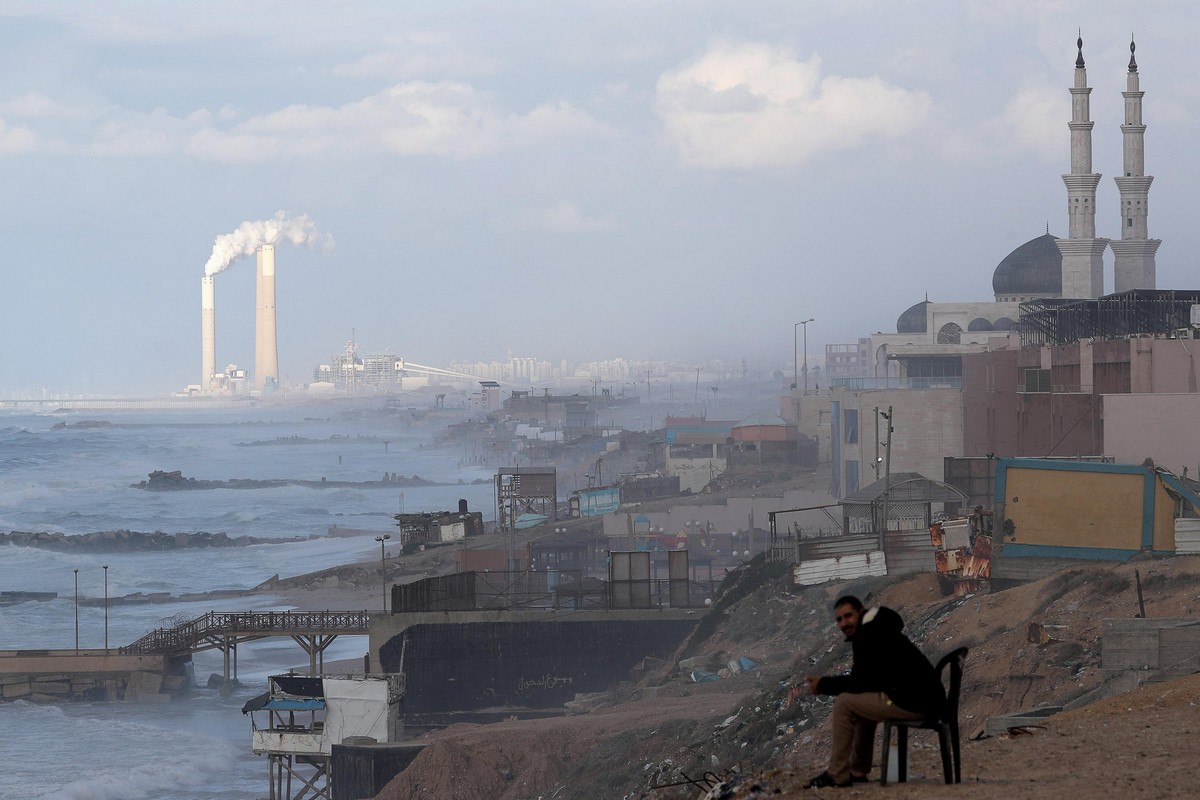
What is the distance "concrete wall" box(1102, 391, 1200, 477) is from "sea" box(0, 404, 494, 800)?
606 inches

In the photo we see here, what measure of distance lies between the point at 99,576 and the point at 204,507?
34.5 metres

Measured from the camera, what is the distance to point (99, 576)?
5219 centimetres

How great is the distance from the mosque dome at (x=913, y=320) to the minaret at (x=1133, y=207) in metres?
16.3

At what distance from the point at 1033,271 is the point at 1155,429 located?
28290 millimetres

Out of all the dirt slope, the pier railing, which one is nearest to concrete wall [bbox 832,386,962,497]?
the dirt slope

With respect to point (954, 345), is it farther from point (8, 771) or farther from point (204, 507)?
point (204, 507)

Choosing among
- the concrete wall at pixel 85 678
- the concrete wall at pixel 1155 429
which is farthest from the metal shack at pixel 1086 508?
the concrete wall at pixel 85 678

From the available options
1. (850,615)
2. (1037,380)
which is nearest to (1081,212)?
(1037,380)

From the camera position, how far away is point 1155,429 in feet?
78.8

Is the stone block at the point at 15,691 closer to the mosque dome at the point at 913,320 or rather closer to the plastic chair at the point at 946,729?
the plastic chair at the point at 946,729

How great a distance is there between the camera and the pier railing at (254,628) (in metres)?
26.6

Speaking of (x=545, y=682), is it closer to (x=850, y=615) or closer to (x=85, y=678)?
(x=85, y=678)

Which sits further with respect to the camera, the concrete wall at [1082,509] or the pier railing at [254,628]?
the pier railing at [254,628]

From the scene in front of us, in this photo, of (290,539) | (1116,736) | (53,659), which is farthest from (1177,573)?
(290,539)
